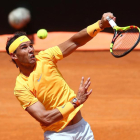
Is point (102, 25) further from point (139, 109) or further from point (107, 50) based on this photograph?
point (107, 50)

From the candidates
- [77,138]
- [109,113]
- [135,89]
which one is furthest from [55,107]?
[135,89]

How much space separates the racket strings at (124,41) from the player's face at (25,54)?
1157 millimetres

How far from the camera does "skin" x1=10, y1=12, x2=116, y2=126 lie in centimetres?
404

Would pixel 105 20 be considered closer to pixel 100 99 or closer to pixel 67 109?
pixel 67 109

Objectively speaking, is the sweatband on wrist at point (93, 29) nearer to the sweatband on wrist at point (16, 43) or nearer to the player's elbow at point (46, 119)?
the sweatband on wrist at point (16, 43)

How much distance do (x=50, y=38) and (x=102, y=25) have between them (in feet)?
26.7

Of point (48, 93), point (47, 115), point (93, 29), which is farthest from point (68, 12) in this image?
point (47, 115)

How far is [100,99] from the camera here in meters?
7.86

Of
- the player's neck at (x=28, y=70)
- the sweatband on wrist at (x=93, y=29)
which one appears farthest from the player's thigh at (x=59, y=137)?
the sweatband on wrist at (x=93, y=29)

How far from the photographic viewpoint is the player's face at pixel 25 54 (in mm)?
4348

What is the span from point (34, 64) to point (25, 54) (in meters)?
0.18

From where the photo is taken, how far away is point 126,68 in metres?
9.85

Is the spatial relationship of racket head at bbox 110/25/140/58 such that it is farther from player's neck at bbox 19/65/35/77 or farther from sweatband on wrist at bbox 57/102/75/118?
player's neck at bbox 19/65/35/77

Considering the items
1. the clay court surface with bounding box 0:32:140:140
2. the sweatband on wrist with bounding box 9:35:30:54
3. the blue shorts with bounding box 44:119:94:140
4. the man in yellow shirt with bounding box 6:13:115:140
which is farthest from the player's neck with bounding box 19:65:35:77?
the clay court surface with bounding box 0:32:140:140
